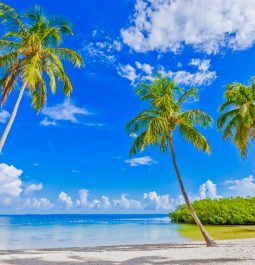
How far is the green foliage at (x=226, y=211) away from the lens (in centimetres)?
4119

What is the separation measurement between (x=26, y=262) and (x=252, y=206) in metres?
35.4

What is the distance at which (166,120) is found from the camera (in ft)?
55.3

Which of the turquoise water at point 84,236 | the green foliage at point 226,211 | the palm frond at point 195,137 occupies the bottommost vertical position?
the turquoise water at point 84,236

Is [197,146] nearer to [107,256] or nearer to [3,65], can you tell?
[107,256]

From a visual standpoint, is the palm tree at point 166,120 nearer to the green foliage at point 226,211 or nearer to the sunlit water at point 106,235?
the sunlit water at point 106,235

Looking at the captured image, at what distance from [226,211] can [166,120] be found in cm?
2942

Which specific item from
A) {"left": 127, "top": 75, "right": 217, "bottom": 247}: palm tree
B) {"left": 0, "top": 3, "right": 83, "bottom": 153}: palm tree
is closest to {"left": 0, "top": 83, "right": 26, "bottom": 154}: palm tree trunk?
{"left": 0, "top": 3, "right": 83, "bottom": 153}: palm tree

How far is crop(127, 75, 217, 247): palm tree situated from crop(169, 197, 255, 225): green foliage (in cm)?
2700

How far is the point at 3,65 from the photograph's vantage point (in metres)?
14.4

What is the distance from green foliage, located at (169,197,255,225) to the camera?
4119cm

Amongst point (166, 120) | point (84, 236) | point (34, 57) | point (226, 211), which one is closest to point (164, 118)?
point (166, 120)

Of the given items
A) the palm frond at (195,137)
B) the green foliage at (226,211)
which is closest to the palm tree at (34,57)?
the palm frond at (195,137)

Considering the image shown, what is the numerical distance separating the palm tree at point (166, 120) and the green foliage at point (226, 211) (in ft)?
88.6

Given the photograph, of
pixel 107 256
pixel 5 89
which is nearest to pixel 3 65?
pixel 5 89
